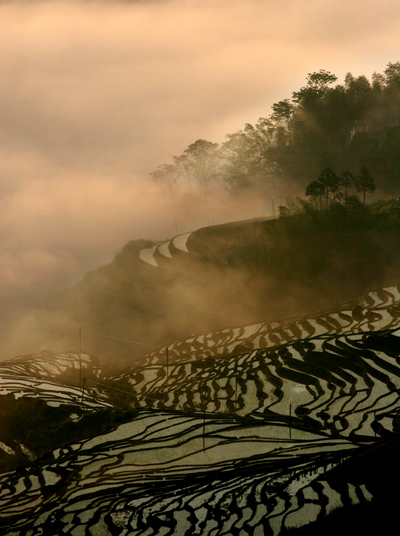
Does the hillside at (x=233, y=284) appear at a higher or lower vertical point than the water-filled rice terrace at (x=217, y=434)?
higher

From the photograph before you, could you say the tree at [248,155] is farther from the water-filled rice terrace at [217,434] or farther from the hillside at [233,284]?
the water-filled rice terrace at [217,434]

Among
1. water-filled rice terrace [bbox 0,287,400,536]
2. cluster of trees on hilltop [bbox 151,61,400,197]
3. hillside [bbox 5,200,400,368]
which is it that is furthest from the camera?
cluster of trees on hilltop [bbox 151,61,400,197]

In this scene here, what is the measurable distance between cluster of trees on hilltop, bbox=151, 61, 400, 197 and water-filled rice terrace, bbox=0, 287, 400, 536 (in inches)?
1204

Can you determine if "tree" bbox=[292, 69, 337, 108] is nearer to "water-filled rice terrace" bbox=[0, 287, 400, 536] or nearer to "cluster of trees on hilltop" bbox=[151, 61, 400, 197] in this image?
"cluster of trees on hilltop" bbox=[151, 61, 400, 197]

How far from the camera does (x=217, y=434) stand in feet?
79.8

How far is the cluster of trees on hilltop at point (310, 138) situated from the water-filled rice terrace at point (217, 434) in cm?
3057

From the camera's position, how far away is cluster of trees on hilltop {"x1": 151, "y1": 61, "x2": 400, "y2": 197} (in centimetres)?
6769

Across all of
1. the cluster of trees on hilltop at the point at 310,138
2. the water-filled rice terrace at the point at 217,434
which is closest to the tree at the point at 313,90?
the cluster of trees on hilltop at the point at 310,138

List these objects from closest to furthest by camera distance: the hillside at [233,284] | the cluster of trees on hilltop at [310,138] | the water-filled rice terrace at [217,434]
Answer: the water-filled rice terrace at [217,434]
the hillside at [233,284]
the cluster of trees on hilltop at [310,138]

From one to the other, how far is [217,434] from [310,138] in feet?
161

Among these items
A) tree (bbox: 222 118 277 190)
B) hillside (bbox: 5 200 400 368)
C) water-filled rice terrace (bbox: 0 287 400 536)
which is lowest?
water-filled rice terrace (bbox: 0 287 400 536)

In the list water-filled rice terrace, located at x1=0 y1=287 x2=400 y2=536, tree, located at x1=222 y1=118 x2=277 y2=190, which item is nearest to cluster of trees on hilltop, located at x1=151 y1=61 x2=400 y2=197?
tree, located at x1=222 y1=118 x2=277 y2=190

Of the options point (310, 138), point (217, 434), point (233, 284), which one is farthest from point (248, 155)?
point (217, 434)

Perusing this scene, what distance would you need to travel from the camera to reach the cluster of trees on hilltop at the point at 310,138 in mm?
67688
